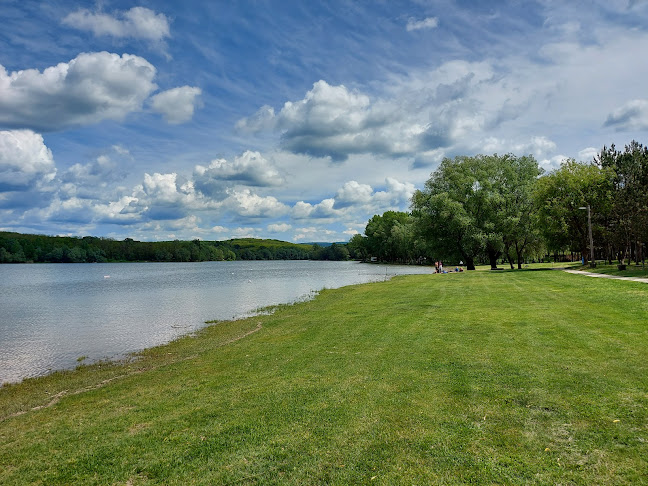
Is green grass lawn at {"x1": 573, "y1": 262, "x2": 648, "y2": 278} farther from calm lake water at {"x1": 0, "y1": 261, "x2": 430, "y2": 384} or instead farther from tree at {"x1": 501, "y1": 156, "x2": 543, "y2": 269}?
calm lake water at {"x1": 0, "y1": 261, "x2": 430, "y2": 384}

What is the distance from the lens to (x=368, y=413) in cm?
737

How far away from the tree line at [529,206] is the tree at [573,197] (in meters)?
0.10

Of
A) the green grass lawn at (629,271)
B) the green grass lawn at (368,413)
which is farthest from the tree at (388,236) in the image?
the green grass lawn at (368,413)

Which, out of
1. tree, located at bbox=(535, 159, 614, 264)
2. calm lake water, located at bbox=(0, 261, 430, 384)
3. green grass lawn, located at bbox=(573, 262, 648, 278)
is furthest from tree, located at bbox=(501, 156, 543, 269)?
calm lake water, located at bbox=(0, 261, 430, 384)

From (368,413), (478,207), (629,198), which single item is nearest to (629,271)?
(629,198)

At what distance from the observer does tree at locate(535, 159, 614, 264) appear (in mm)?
45094

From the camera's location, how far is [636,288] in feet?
67.8

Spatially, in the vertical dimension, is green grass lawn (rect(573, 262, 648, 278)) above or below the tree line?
below

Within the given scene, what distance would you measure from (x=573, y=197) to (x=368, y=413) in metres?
48.3

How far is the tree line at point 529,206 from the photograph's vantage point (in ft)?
139

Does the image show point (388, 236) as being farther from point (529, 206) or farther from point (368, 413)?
point (368, 413)

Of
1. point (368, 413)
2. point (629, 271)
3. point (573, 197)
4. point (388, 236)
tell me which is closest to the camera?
point (368, 413)

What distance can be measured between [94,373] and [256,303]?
68.6 feet

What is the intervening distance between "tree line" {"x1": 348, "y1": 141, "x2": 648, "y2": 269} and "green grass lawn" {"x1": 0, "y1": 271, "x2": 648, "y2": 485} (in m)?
33.3
